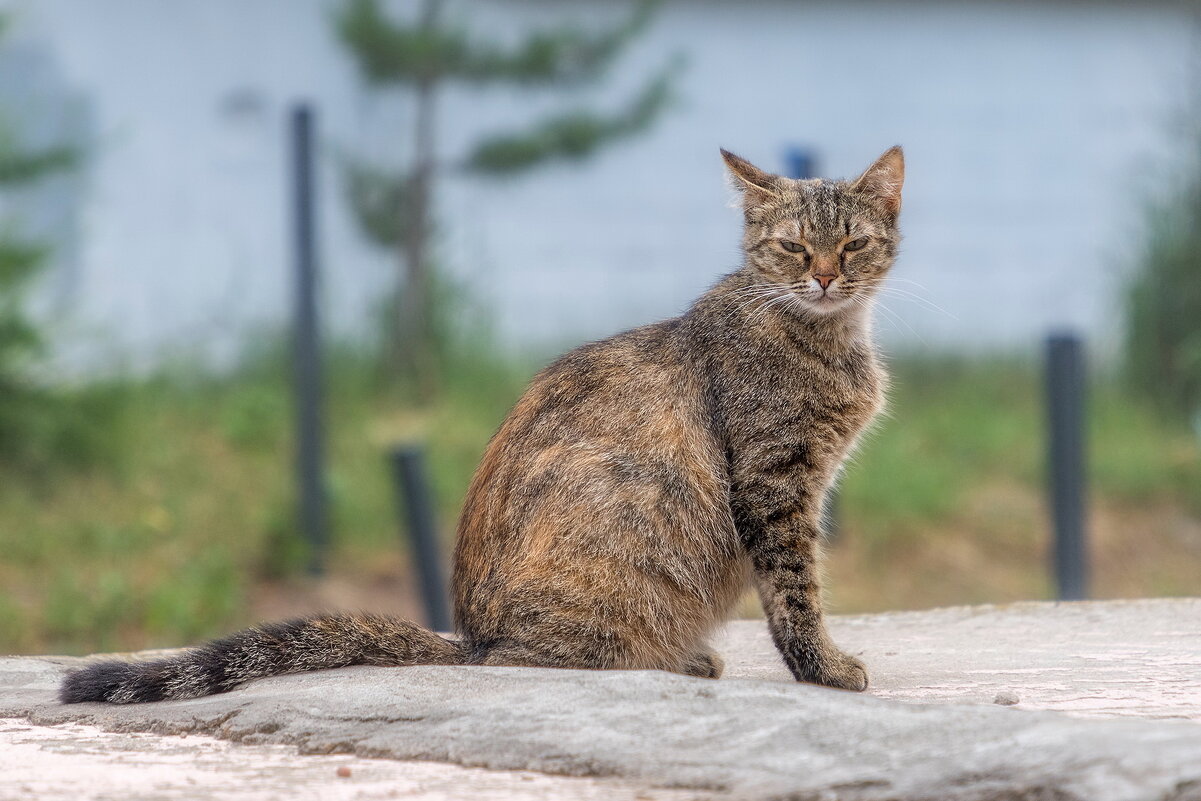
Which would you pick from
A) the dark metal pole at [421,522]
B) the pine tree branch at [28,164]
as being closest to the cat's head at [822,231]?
the dark metal pole at [421,522]

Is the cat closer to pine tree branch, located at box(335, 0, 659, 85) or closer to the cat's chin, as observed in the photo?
the cat's chin

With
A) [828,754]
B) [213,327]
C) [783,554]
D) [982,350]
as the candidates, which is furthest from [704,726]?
[982,350]

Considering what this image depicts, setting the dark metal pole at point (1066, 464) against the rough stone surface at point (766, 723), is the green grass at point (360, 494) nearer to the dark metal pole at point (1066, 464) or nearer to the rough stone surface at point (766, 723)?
the dark metal pole at point (1066, 464)

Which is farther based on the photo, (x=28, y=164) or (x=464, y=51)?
(x=464, y=51)

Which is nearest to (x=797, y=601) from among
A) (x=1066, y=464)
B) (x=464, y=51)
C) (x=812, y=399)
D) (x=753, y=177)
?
(x=812, y=399)

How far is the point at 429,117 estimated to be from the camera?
29.3 feet

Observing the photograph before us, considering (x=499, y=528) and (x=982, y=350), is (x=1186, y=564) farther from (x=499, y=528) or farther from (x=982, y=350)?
(x=499, y=528)

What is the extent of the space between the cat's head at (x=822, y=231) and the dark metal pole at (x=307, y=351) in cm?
362

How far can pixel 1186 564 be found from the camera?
27.8ft

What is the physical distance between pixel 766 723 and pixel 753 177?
1799 mm

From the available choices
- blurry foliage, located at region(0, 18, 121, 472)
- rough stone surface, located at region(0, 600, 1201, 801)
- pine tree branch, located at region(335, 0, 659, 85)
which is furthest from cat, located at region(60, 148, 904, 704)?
pine tree branch, located at region(335, 0, 659, 85)

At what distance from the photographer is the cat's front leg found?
11.7 ft

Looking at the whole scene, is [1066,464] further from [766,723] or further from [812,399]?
[766,723]

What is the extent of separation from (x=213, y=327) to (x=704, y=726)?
615 cm
